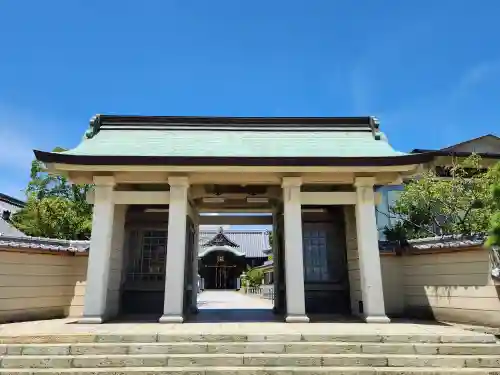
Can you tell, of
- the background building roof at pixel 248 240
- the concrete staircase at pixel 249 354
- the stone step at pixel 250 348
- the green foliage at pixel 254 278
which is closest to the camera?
the concrete staircase at pixel 249 354

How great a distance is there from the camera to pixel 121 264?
977 cm

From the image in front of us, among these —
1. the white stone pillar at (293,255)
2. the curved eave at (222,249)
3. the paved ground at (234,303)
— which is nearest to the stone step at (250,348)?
the white stone pillar at (293,255)

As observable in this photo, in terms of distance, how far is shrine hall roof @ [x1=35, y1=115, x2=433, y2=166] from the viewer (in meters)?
8.10

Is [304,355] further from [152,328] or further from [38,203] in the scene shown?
[38,203]

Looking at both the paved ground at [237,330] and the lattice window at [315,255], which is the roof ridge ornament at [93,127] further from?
the lattice window at [315,255]

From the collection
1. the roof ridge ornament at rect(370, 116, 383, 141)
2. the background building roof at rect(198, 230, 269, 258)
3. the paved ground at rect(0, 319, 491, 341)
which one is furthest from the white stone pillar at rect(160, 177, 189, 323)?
the background building roof at rect(198, 230, 269, 258)

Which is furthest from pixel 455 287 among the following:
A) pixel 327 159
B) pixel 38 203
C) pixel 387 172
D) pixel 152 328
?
pixel 38 203

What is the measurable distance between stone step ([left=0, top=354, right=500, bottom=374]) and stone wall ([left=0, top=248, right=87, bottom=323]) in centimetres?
367

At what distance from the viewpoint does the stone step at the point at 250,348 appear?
568 centimetres

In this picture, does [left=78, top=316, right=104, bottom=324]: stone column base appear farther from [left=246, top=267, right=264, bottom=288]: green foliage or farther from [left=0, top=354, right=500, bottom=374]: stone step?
[left=246, top=267, right=264, bottom=288]: green foliage

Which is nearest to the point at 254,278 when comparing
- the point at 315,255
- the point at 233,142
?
the point at 315,255

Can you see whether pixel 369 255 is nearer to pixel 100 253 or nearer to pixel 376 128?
pixel 376 128

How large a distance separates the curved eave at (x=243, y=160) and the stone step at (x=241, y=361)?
13.3ft

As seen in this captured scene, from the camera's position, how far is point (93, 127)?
10.1 meters
